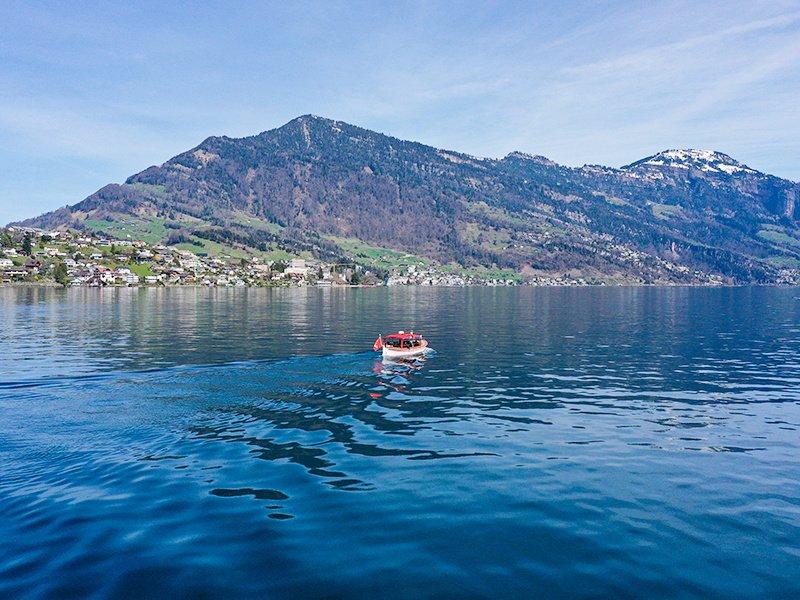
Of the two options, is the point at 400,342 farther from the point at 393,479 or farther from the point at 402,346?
the point at 393,479

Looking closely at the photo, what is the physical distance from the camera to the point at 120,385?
5444 cm

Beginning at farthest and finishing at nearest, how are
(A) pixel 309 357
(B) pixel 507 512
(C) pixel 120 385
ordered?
(A) pixel 309 357
(C) pixel 120 385
(B) pixel 507 512

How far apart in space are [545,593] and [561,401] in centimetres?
3286

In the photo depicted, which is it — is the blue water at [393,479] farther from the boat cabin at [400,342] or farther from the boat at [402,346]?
the boat cabin at [400,342]

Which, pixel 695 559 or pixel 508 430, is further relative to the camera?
pixel 508 430

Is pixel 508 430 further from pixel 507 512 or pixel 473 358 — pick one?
pixel 473 358

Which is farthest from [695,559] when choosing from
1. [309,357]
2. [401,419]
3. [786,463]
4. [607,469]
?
[309,357]

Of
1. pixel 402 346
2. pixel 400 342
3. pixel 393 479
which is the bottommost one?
pixel 393 479

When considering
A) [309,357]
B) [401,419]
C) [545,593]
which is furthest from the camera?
[309,357]

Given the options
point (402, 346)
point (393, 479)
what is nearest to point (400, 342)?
point (402, 346)

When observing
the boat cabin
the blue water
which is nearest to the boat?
the boat cabin

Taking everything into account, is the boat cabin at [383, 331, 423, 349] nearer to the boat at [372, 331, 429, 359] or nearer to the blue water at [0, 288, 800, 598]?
the boat at [372, 331, 429, 359]

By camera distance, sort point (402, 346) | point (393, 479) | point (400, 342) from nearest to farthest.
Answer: point (393, 479)
point (402, 346)
point (400, 342)

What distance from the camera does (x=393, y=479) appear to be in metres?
30.1
